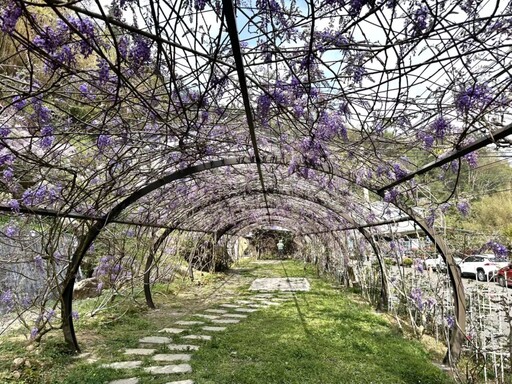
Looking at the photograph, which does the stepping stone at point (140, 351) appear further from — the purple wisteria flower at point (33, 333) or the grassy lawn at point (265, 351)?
the purple wisteria flower at point (33, 333)

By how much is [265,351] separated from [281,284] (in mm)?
6444

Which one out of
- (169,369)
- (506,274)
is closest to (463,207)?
(506,274)

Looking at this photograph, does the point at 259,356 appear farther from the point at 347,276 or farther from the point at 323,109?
the point at 347,276

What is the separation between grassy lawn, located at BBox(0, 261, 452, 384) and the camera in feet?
11.9

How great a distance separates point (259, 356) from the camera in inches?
169

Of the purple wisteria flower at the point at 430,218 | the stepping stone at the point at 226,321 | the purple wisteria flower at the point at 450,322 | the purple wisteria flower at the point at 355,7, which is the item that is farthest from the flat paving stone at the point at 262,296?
the purple wisteria flower at the point at 355,7

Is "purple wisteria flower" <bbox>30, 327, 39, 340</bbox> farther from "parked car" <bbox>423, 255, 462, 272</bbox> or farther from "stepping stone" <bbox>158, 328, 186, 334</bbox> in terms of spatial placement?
"parked car" <bbox>423, 255, 462, 272</bbox>

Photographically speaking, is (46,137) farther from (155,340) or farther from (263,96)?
(155,340)

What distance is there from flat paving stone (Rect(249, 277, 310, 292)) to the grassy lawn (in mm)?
2799

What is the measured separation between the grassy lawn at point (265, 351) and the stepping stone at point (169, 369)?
0.09m

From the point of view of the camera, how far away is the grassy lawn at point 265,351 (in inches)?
143

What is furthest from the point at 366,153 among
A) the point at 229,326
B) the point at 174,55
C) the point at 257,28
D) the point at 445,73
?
the point at 229,326

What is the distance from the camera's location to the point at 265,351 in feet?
14.6

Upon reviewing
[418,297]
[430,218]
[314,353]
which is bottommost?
[314,353]
